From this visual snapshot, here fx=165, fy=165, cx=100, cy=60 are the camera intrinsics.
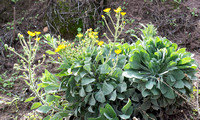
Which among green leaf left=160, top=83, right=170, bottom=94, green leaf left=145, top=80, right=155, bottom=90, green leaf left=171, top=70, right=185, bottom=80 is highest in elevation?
green leaf left=171, top=70, right=185, bottom=80

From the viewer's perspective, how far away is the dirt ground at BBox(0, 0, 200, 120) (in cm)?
359

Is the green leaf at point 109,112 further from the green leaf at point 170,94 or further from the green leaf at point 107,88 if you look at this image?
the green leaf at point 170,94

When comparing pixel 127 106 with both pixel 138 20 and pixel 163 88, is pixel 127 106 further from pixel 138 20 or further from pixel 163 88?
pixel 138 20

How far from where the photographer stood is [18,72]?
3.48 meters

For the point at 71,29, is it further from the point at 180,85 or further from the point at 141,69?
the point at 180,85

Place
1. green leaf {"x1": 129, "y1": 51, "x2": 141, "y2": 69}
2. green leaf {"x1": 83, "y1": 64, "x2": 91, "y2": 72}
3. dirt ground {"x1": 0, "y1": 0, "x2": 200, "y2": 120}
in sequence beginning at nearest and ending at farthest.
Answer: green leaf {"x1": 83, "y1": 64, "x2": 91, "y2": 72}, green leaf {"x1": 129, "y1": 51, "x2": 141, "y2": 69}, dirt ground {"x1": 0, "y1": 0, "x2": 200, "y2": 120}

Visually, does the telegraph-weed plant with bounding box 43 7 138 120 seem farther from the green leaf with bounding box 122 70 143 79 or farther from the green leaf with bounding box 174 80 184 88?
the green leaf with bounding box 174 80 184 88

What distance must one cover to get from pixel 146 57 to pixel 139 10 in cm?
260

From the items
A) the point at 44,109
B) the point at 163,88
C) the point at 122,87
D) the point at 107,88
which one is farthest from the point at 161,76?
the point at 44,109

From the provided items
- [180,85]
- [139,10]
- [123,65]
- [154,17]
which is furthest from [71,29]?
[180,85]

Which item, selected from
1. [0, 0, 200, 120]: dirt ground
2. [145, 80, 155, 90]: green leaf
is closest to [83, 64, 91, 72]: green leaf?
[145, 80, 155, 90]: green leaf

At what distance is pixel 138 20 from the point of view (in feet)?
13.5

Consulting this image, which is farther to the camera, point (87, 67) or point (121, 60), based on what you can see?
point (121, 60)

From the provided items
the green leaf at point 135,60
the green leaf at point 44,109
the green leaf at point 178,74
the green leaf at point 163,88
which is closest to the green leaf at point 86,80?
the green leaf at point 135,60
